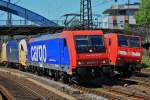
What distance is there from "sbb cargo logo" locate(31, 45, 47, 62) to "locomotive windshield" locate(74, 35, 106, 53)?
6.38 metres

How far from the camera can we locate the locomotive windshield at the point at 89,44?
24359mm

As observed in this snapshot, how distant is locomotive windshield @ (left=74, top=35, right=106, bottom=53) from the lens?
959 inches

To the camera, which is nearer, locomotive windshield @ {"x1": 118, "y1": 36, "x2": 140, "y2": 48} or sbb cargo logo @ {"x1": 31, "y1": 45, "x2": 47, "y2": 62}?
locomotive windshield @ {"x1": 118, "y1": 36, "x2": 140, "y2": 48}

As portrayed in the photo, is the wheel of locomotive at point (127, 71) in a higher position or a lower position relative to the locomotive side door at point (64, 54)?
lower

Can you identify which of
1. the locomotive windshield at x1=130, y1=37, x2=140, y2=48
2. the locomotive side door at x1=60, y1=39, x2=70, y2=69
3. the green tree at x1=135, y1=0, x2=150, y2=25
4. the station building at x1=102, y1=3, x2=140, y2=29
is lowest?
the locomotive side door at x1=60, y1=39, x2=70, y2=69

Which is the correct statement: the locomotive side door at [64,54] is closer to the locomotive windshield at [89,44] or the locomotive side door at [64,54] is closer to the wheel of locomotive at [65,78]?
the wheel of locomotive at [65,78]

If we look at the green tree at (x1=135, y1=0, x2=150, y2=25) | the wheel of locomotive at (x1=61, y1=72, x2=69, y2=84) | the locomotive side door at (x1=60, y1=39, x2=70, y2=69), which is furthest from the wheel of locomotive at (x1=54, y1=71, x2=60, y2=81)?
the green tree at (x1=135, y1=0, x2=150, y2=25)

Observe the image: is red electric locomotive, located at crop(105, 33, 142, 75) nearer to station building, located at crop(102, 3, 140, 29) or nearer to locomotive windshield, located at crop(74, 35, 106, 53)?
locomotive windshield, located at crop(74, 35, 106, 53)

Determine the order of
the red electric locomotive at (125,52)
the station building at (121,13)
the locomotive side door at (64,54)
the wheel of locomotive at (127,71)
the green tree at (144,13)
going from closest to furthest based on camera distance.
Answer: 1. the locomotive side door at (64,54)
2. the red electric locomotive at (125,52)
3. the wheel of locomotive at (127,71)
4. the green tree at (144,13)
5. the station building at (121,13)

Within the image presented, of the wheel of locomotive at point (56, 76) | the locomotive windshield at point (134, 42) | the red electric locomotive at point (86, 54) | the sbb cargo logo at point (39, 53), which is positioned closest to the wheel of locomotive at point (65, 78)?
the wheel of locomotive at point (56, 76)

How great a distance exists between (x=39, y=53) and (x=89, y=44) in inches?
358

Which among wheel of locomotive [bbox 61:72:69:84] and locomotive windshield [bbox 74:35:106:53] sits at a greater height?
locomotive windshield [bbox 74:35:106:53]

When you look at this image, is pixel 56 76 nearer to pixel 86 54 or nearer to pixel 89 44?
pixel 89 44

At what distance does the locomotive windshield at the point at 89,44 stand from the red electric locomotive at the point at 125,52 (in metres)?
5.68
